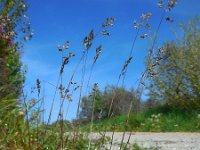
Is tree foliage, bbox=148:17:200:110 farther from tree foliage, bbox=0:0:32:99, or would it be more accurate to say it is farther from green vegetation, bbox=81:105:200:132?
tree foliage, bbox=0:0:32:99

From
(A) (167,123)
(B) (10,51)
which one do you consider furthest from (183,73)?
(B) (10,51)

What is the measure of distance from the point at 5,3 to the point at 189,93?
7.94 metres

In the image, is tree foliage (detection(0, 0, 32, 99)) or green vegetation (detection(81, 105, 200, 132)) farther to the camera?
green vegetation (detection(81, 105, 200, 132))

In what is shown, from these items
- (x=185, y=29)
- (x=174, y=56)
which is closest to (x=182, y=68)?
(x=174, y=56)

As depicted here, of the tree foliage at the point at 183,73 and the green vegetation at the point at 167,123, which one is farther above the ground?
the tree foliage at the point at 183,73

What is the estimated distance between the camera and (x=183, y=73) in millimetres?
17688

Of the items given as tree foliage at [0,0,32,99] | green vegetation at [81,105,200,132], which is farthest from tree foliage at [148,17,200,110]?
tree foliage at [0,0,32,99]

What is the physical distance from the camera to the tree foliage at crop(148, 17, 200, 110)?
17.5 m

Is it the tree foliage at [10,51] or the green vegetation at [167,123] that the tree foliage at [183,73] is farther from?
the tree foliage at [10,51]

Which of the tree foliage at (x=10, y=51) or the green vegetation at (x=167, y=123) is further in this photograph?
the green vegetation at (x=167, y=123)

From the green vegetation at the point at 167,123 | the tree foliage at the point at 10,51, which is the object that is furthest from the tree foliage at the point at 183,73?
the tree foliage at the point at 10,51

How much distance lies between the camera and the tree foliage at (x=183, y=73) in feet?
57.4

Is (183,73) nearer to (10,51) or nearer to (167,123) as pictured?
(167,123)

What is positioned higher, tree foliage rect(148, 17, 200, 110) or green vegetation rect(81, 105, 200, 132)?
tree foliage rect(148, 17, 200, 110)
